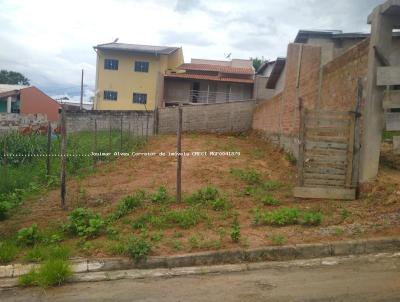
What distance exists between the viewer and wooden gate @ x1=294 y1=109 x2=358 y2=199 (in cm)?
680

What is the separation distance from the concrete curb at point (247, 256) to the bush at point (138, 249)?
0.07 meters

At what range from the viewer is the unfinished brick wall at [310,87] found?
7371 mm

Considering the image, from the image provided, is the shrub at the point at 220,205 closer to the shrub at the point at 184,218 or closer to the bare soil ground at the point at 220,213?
the bare soil ground at the point at 220,213

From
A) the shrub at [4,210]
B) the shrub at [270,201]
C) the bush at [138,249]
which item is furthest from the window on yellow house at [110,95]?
the bush at [138,249]

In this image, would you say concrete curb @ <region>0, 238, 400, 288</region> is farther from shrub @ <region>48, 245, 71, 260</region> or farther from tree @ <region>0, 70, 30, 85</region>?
tree @ <region>0, 70, 30, 85</region>

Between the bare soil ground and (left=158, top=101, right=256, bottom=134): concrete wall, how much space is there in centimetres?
1009

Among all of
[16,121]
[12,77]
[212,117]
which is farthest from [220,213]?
[12,77]

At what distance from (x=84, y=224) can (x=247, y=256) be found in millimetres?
2463

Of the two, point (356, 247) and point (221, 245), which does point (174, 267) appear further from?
point (356, 247)

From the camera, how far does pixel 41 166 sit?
11.1 meters

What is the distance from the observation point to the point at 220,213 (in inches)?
251

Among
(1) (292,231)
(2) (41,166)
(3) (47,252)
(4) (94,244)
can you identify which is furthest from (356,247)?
(2) (41,166)

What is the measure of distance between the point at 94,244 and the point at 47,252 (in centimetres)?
58

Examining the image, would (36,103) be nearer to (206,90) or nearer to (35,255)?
(206,90)
